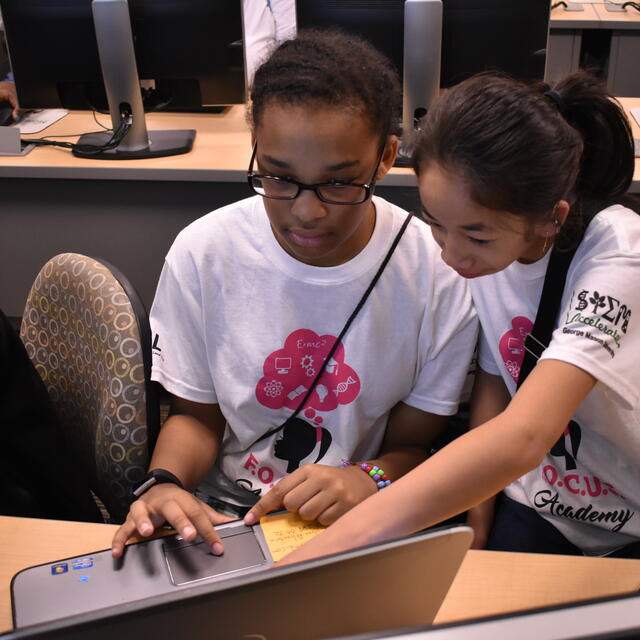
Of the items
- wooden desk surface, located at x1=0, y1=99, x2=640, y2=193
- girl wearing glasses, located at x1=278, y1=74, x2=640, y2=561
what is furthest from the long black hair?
wooden desk surface, located at x1=0, y1=99, x2=640, y2=193

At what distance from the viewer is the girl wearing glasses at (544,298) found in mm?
843

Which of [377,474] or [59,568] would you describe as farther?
[377,474]

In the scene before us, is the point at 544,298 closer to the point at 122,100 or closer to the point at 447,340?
the point at 447,340

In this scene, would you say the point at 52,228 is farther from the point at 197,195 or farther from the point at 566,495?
the point at 566,495

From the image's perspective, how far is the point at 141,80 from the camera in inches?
88.4

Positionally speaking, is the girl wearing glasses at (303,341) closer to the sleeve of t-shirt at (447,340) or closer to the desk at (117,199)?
the sleeve of t-shirt at (447,340)

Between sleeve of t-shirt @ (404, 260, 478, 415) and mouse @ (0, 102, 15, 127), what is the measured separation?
180 centimetres

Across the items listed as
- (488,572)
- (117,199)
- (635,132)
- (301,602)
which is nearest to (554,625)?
(301,602)

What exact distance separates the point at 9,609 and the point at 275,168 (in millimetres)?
606

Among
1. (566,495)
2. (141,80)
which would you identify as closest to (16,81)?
(141,80)

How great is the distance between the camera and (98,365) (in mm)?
1149

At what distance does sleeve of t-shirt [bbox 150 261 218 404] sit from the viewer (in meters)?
1.13

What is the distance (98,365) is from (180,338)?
13 centimetres

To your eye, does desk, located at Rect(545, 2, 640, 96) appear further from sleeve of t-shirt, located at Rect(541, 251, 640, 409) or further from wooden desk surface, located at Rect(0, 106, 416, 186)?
sleeve of t-shirt, located at Rect(541, 251, 640, 409)
